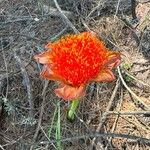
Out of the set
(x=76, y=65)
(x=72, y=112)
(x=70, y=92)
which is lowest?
(x=72, y=112)

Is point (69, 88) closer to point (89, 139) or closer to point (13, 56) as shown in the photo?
point (89, 139)

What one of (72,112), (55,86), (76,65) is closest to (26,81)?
(55,86)

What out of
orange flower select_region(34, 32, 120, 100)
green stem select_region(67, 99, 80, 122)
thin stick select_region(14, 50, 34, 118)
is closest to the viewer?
orange flower select_region(34, 32, 120, 100)

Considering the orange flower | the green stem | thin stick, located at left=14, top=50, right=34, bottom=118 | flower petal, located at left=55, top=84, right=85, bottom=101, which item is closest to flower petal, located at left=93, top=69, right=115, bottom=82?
the orange flower

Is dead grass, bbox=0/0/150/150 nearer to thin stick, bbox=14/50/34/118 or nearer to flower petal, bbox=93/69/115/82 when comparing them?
thin stick, bbox=14/50/34/118

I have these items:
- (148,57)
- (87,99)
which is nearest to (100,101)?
(87,99)

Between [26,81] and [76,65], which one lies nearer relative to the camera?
[76,65]

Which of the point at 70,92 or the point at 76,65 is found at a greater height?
the point at 76,65

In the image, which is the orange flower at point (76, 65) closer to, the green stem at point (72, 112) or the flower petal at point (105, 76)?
the flower petal at point (105, 76)

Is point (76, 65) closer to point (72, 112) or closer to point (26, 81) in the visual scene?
point (72, 112)
